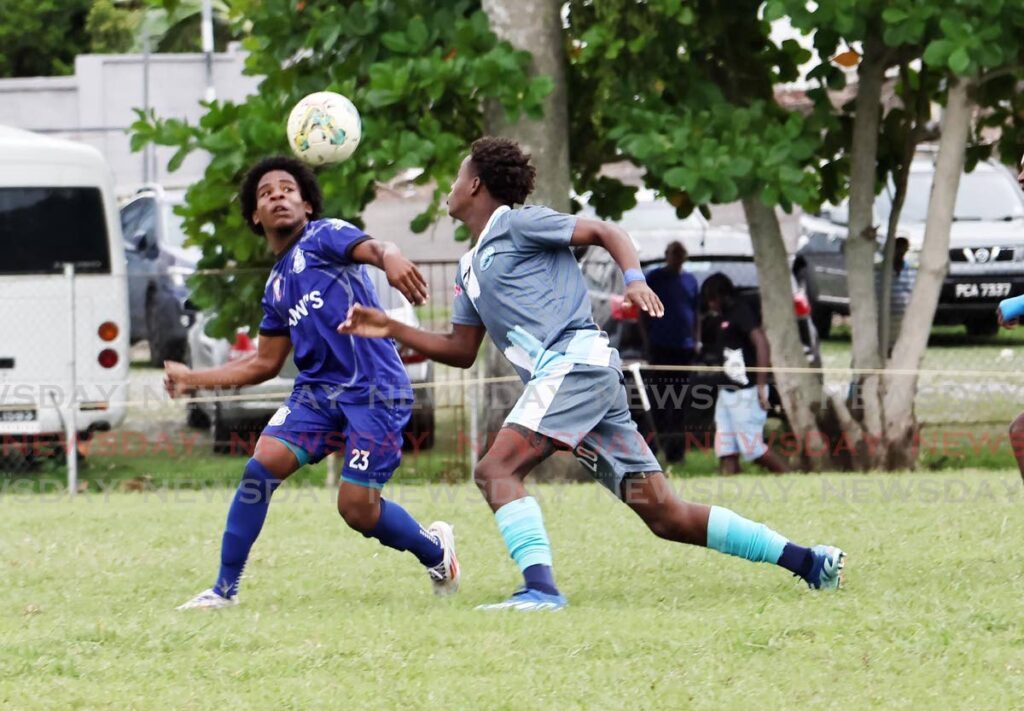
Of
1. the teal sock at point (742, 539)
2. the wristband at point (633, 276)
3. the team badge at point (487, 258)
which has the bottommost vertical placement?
the teal sock at point (742, 539)

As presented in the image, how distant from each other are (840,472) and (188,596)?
731 centimetres

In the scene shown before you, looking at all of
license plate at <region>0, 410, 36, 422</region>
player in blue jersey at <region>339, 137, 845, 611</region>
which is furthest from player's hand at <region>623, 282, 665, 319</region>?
license plate at <region>0, 410, 36, 422</region>

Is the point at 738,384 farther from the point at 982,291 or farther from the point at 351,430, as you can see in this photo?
the point at 351,430

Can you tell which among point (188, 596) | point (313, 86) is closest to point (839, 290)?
point (313, 86)

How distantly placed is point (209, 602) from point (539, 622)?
1706 millimetres

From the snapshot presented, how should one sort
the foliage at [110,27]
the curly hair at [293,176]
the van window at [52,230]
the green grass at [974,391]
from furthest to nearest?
the foliage at [110,27], the green grass at [974,391], the van window at [52,230], the curly hair at [293,176]

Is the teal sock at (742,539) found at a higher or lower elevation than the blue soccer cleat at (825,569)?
higher

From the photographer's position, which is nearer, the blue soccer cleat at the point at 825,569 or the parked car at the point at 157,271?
the blue soccer cleat at the point at 825,569

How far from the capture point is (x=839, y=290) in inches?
792

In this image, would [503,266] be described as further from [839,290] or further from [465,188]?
[839,290]

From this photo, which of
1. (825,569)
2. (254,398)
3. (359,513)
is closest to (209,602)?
(359,513)

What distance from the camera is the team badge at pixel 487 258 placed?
7.02 meters

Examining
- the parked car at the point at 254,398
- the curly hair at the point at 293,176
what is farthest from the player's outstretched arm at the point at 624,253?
the parked car at the point at 254,398

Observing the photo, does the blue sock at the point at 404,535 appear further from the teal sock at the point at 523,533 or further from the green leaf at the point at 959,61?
the green leaf at the point at 959,61
